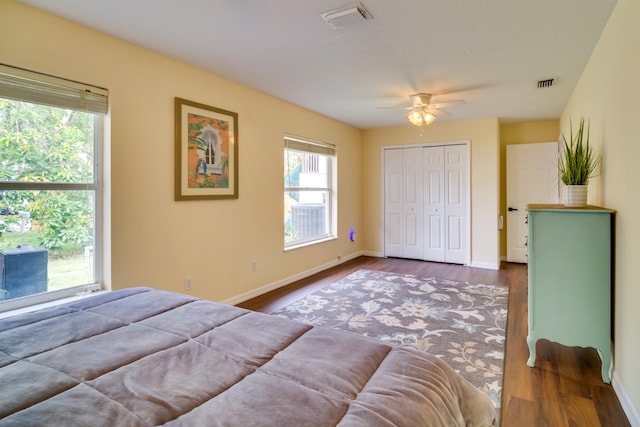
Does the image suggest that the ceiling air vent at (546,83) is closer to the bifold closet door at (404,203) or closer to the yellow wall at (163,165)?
the bifold closet door at (404,203)

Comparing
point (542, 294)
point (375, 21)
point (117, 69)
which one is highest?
point (375, 21)

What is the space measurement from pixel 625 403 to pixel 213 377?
2220mm

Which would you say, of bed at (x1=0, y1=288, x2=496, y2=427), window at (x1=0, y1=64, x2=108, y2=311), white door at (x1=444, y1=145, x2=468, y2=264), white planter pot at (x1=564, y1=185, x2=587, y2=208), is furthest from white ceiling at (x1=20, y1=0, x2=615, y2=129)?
bed at (x1=0, y1=288, x2=496, y2=427)

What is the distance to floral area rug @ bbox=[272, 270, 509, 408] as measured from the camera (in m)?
2.45

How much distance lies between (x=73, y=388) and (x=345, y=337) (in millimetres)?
878

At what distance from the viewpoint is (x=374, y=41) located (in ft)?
8.55

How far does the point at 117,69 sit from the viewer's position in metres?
2.58

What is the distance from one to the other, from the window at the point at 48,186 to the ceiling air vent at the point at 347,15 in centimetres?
173

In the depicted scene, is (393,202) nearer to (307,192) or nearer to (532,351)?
(307,192)

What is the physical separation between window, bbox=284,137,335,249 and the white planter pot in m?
3.10

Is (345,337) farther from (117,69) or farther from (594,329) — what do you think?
(117,69)

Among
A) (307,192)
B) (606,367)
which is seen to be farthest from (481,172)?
(606,367)

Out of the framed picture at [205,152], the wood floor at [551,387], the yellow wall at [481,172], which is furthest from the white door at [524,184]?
the framed picture at [205,152]

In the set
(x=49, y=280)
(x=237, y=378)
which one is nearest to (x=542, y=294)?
(x=237, y=378)
